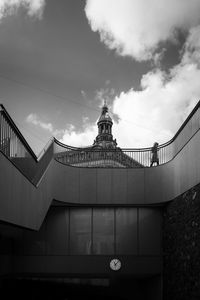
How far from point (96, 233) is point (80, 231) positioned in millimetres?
839

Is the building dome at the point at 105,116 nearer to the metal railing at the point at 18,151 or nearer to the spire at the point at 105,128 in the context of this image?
the spire at the point at 105,128

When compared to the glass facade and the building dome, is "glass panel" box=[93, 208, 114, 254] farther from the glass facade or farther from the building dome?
the building dome

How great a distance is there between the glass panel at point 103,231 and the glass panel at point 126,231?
32 centimetres

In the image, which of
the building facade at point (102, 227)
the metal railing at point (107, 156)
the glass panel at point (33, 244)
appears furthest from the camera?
the glass panel at point (33, 244)

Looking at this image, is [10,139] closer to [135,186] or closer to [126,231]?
[135,186]

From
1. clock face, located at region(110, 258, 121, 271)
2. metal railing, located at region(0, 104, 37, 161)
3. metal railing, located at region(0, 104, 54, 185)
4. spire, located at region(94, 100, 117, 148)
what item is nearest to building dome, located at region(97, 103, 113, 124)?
spire, located at region(94, 100, 117, 148)

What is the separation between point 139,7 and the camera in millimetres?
16891

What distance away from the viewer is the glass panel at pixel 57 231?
776 inches

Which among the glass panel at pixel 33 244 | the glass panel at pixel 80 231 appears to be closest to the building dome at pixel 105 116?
the glass panel at pixel 80 231

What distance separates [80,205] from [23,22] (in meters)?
13.1

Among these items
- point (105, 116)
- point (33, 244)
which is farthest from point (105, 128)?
point (33, 244)

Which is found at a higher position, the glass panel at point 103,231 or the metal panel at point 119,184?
the metal panel at point 119,184

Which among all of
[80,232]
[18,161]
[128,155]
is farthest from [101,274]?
[18,161]

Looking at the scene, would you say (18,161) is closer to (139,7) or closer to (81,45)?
(139,7)
